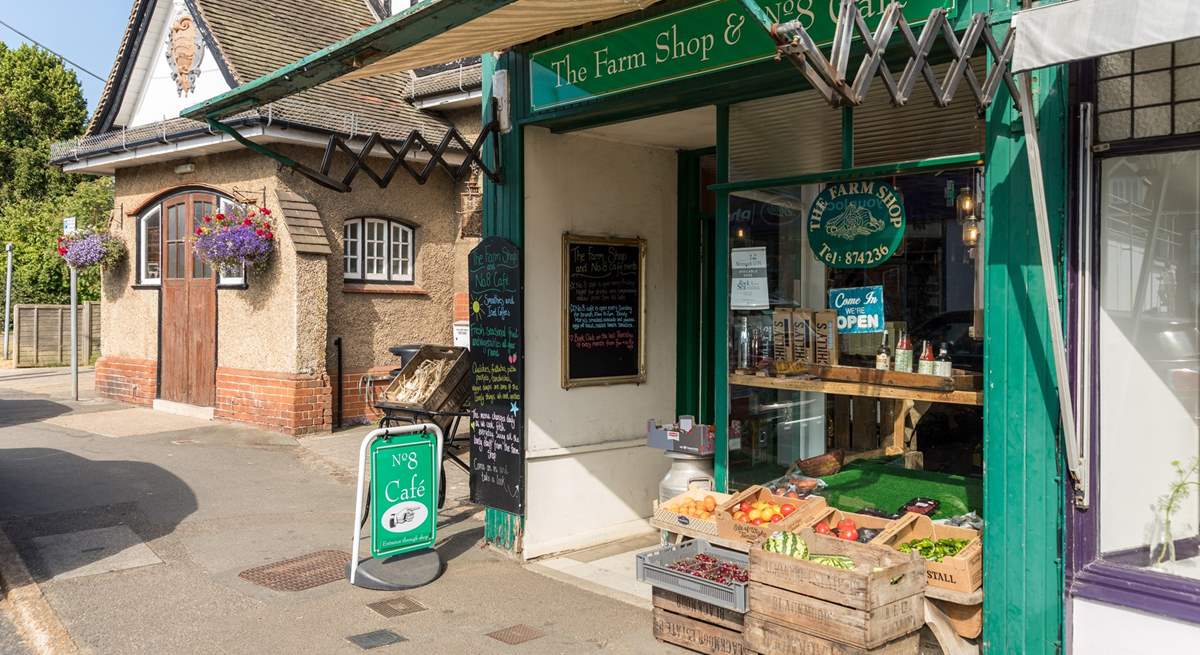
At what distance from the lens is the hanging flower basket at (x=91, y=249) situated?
1420 cm

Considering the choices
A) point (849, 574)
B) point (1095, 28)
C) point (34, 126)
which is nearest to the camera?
point (1095, 28)

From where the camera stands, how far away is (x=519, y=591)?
612 centimetres

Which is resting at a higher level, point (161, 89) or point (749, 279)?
point (161, 89)

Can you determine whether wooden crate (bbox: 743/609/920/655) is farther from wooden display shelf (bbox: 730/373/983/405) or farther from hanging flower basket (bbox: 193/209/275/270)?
hanging flower basket (bbox: 193/209/275/270)

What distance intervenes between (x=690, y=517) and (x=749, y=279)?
1517 millimetres

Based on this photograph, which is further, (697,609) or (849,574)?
(697,609)

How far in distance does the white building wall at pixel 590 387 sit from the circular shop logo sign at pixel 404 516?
0.84 meters

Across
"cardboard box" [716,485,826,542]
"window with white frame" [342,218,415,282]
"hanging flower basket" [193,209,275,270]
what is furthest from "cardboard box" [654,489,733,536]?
"window with white frame" [342,218,415,282]

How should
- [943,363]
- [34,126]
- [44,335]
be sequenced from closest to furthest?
[943,363] < [44,335] < [34,126]

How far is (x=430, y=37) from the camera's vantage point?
5293mm

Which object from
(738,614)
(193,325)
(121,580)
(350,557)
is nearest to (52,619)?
(121,580)

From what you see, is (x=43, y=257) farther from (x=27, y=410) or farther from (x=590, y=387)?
(x=590, y=387)

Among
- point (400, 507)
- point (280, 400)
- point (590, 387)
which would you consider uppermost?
point (590, 387)

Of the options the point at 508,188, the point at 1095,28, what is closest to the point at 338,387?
the point at 508,188
